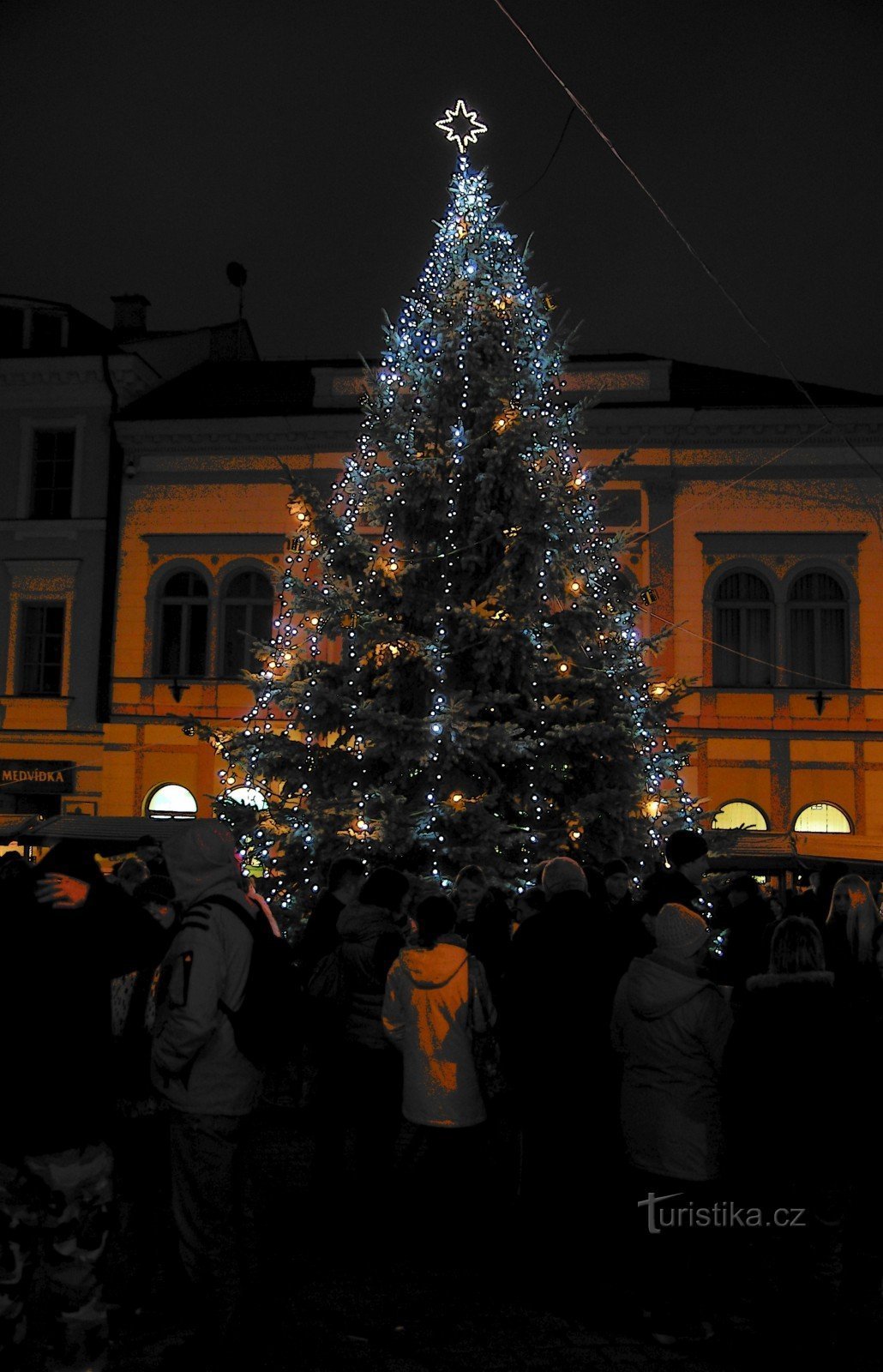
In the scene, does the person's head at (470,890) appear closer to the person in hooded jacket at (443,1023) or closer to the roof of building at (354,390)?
the person in hooded jacket at (443,1023)

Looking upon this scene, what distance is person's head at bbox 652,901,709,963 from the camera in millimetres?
5121

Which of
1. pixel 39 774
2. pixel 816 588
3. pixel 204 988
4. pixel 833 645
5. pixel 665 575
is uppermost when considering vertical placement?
pixel 665 575

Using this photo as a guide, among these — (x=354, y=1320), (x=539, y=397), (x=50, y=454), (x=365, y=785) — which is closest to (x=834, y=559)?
(x=539, y=397)

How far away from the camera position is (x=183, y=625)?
25.4m

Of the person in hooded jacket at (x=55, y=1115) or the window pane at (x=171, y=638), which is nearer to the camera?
the person in hooded jacket at (x=55, y=1115)

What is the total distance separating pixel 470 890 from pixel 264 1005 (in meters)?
4.83

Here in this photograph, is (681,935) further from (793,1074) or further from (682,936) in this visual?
(793,1074)

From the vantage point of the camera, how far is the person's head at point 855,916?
6.85 m

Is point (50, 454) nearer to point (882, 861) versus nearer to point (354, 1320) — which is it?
point (882, 861)

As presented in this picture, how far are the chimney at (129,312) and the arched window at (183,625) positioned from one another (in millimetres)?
9382

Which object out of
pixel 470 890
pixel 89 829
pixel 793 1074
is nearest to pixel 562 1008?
pixel 793 1074

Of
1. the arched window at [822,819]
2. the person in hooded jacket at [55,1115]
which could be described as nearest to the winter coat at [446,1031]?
the person in hooded jacket at [55,1115]

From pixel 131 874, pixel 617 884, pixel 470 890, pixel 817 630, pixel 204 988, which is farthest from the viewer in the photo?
pixel 817 630

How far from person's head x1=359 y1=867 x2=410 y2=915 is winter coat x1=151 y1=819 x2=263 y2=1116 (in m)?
2.17
